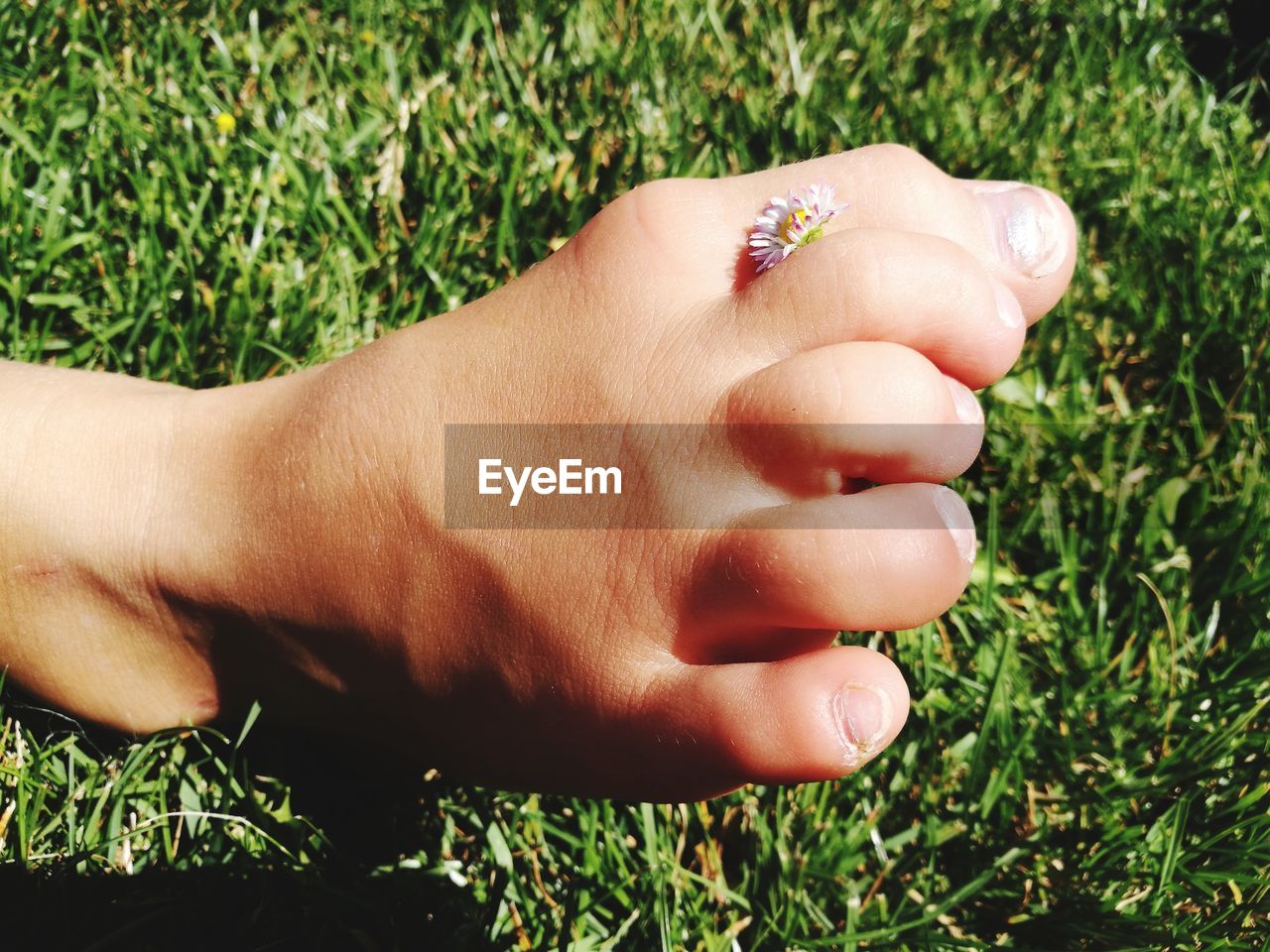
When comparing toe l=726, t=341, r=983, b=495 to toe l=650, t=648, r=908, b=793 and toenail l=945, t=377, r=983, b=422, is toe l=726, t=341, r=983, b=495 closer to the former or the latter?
toenail l=945, t=377, r=983, b=422

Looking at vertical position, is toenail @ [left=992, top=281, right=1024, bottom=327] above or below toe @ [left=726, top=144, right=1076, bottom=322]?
below

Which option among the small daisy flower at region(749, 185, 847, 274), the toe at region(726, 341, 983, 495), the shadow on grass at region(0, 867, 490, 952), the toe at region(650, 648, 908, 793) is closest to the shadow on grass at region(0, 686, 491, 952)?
the shadow on grass at region(0, 867, 490, 952)

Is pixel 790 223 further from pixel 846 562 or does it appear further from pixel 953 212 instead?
pixel 846 562

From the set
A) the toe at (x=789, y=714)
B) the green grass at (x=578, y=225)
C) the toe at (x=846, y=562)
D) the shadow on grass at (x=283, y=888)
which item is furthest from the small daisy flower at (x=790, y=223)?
the shadow on grass at (x=283, y=888)

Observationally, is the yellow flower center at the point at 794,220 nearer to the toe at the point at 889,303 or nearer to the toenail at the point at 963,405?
the toe at the point at 889,303

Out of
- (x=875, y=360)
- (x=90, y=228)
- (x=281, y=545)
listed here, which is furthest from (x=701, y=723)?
(x=90, y=228)

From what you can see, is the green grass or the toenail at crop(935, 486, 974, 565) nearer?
the toenail at crop(935, 486, 974, 565)

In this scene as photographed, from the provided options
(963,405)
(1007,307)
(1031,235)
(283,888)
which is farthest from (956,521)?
(283,888)
